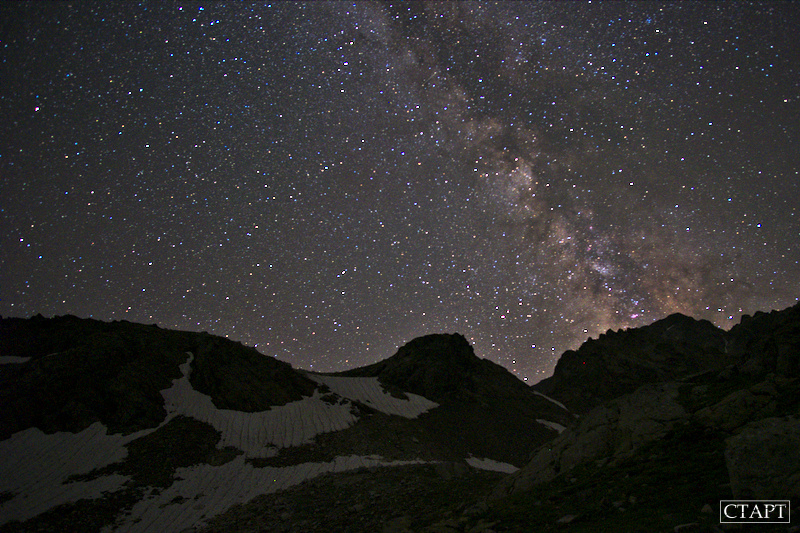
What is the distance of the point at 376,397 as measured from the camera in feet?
216

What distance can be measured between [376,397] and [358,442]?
70.7ft

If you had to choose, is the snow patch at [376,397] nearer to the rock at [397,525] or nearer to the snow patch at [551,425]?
the snow patch at [551,425]

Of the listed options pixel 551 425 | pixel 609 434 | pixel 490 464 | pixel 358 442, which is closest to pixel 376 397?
pixel 358 442

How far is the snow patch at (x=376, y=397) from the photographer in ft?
204

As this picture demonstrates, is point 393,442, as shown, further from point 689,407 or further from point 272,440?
A: point 689,407

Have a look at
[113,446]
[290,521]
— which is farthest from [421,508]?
[113,446]

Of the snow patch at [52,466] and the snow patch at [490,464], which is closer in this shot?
the snow patch at [52,466]

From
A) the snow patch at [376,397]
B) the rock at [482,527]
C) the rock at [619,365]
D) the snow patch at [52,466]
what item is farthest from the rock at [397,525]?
the rock at [619,365]

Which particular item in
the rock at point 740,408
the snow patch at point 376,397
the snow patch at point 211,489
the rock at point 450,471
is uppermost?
the rock at point 740,408

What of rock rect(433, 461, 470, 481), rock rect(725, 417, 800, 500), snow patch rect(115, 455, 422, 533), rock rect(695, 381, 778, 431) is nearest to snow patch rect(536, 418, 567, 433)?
snow patch rect(115, 455, 422, 533)

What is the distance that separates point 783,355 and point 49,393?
60.2 m

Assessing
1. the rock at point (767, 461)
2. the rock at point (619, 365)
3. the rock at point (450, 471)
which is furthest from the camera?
the rock at point (619, 365)

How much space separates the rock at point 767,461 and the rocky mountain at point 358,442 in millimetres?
32

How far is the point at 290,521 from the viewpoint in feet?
72.0
